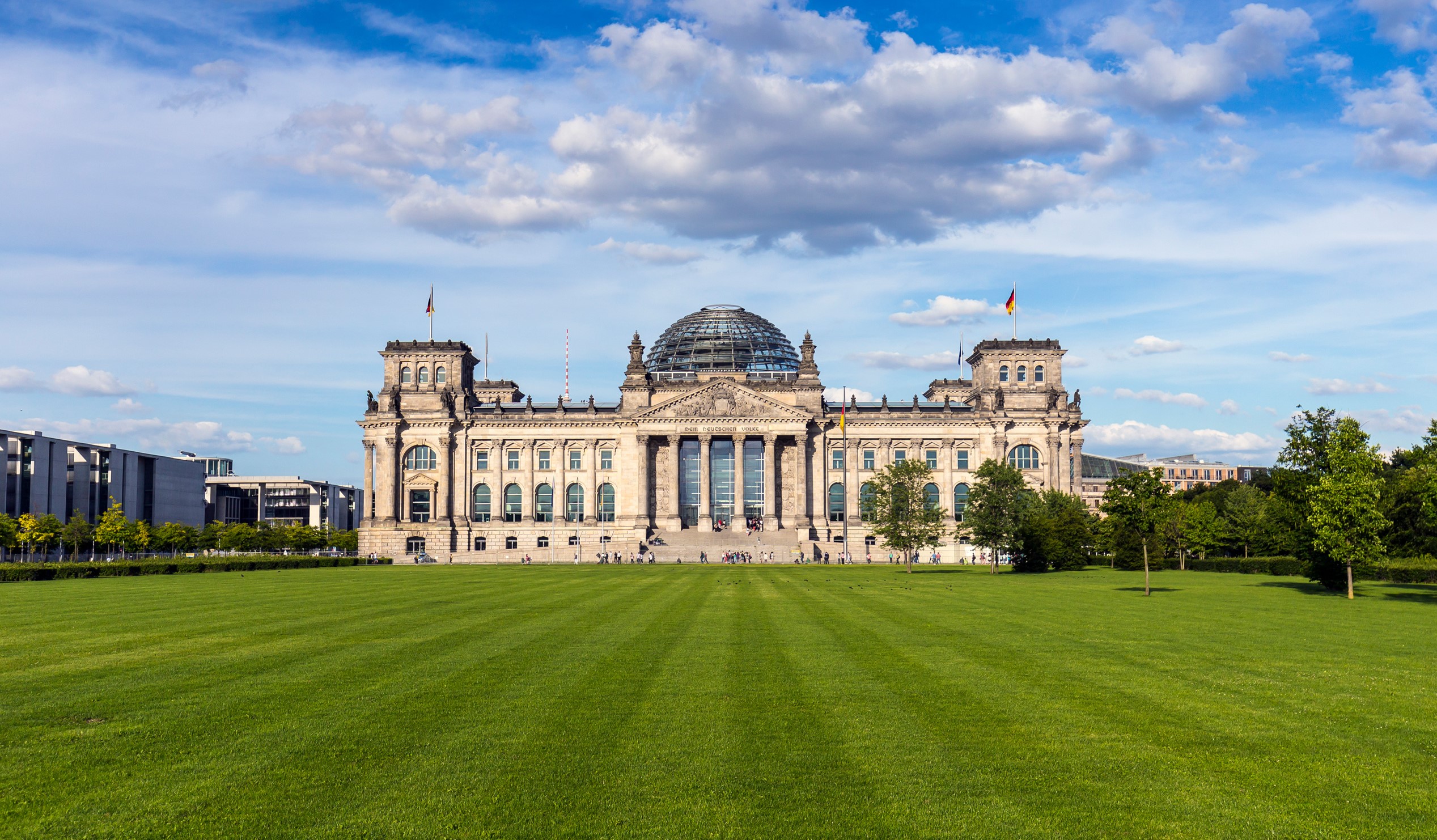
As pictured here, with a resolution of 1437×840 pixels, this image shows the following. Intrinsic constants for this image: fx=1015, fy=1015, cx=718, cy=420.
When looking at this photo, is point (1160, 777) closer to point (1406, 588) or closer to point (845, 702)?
point (845, 702)

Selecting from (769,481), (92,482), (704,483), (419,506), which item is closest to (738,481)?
(769,481)

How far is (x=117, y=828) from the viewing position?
464 inches

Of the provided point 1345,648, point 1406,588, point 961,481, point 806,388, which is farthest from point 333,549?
point 1345,648

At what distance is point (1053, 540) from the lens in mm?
85312

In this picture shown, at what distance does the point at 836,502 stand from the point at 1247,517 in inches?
2053

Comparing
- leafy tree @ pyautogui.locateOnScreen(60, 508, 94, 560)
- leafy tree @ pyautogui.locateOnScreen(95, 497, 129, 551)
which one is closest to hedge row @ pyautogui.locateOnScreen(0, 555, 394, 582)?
leafy tree @ pyautogui.locateOnScreen(95, 497, 129, 551)

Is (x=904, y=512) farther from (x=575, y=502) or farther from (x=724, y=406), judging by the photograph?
(x=575, y=502)

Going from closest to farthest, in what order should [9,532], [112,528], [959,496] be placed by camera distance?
[9,532] < [112,528] < [959,496]

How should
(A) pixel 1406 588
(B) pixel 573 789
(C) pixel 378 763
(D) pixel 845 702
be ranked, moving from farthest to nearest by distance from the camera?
(A) pixel 1406 588
(D) pixel 845 702
(C) pixel 378 763
(B) pixel 573 789

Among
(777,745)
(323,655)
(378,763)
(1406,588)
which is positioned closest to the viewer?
(378,763)

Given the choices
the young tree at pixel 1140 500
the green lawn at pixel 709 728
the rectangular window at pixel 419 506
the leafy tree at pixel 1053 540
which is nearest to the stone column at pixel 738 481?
the rectangular window at pixel 419 506

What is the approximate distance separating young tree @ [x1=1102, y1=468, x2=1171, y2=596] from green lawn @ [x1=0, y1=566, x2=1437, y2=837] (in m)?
19.2

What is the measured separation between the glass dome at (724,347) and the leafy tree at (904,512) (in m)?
58.3

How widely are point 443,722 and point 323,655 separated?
914cm
